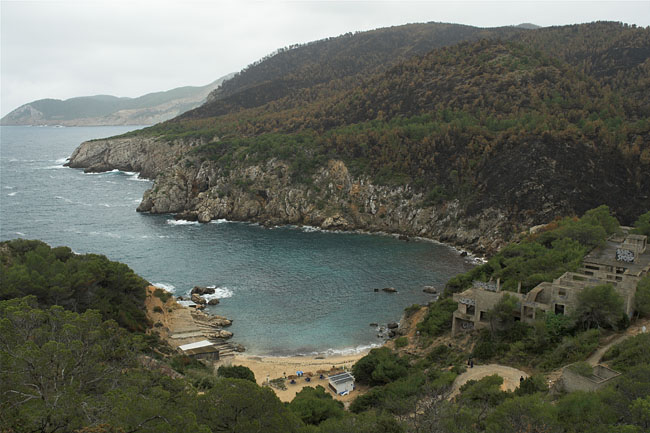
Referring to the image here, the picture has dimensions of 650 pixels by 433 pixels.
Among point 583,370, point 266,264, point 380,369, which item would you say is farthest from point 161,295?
point 583,370

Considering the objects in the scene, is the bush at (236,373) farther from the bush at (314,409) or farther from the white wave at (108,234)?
the white wave at (108,234)

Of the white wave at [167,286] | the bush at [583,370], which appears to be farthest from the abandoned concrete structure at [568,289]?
the white wave at [167,286]

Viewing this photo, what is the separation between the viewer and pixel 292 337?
48.9 metres

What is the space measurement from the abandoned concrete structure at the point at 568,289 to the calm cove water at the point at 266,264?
1080cm

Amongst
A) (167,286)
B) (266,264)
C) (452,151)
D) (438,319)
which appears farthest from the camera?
(452,151)

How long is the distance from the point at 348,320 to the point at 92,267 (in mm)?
24781

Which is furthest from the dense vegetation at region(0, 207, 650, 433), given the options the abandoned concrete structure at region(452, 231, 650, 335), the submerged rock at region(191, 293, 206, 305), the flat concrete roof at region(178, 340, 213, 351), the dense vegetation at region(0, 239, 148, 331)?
the submerged rock at region(191, 293, 206, 305)

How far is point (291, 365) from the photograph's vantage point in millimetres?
43156

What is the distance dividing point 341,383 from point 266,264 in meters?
34.3

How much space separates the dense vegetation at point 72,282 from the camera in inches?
1534

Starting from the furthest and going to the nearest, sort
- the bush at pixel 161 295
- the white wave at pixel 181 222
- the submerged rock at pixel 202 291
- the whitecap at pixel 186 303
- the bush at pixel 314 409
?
the white wave at pixel 181 222
the submerged rock at pixel 202 291
the whitecap at pixel 186 303
the bush at pixel 161 295
the bush at pixel 314 409

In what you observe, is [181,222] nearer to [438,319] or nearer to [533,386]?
[438,319]

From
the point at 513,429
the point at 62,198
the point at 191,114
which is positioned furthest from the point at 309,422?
the point at 191,114

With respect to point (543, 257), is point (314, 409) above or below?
below
